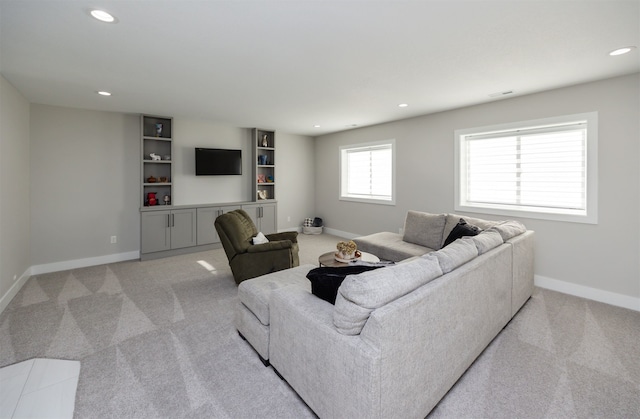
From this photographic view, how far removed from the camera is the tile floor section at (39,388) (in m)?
1.75

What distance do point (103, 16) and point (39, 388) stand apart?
256 centimetres

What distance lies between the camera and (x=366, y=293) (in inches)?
56.6

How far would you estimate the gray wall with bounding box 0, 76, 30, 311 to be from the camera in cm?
312

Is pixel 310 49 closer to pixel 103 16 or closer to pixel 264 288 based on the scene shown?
pixel 103 16

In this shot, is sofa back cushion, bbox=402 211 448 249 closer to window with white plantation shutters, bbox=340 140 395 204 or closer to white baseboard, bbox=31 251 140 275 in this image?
window with white plantation shutters, bbox=340 140 395 204

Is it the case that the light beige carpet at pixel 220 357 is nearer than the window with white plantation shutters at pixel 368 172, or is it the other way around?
the light beige carpet at pixel 220 357

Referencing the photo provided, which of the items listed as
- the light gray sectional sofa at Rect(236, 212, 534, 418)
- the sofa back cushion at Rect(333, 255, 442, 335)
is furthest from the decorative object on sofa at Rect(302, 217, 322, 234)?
the sofa back cushion at Rect(333, 255, 442, 335)

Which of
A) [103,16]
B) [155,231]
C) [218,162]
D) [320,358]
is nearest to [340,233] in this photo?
[218,162]

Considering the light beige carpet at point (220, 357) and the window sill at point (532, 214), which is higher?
the window sill at point (532, 214)

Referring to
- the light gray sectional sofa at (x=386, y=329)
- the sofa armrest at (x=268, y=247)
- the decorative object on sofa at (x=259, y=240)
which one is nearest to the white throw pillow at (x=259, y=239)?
the decorative object on sofa at (x=259, y=240)

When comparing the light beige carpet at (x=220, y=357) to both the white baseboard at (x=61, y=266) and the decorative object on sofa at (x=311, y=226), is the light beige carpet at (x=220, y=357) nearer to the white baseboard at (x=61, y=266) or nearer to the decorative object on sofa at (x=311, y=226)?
the white baseboard at (x=61, y=266)

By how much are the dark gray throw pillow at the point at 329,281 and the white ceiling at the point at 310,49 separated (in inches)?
68.2

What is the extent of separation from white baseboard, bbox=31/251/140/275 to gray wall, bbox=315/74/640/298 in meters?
5.21

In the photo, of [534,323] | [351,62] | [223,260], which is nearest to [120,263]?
[223,260]
